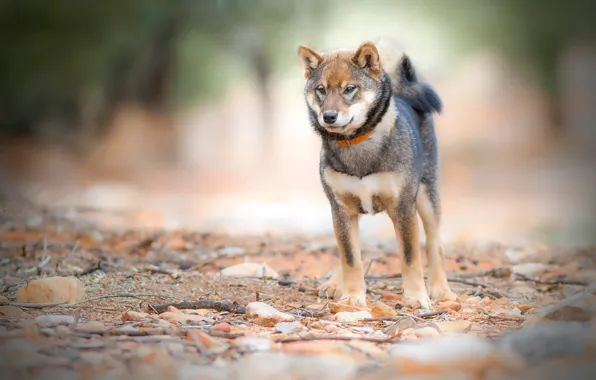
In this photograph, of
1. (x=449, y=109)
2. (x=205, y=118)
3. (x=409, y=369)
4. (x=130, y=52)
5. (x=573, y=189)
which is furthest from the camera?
(x=449, y=109)

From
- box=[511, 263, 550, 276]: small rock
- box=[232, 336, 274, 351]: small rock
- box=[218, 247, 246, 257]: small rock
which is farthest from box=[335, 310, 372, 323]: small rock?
box=[218, 247, 246, 257]: small rock

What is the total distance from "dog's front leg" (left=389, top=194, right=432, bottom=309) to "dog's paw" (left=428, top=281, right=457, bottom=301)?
1.14 feet

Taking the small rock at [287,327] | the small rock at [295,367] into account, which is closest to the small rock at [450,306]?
the small rock at [287,327]

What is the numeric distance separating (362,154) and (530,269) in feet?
8.15

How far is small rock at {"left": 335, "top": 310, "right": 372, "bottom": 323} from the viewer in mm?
4665

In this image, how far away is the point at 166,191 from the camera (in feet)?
61.5

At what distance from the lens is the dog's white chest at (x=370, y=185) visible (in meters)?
5.18

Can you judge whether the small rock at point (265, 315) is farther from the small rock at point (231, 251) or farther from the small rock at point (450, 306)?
the small rock at point (231, 251)

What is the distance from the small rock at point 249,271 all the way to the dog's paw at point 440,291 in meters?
1.30

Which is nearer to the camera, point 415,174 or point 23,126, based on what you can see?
point 415,174

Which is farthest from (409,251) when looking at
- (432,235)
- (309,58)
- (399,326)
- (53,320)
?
(53,320)

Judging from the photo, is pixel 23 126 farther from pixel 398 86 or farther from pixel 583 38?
pixel 398 86

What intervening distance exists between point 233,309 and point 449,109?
26.6 m

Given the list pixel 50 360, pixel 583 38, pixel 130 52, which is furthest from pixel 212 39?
pixel 50 360
